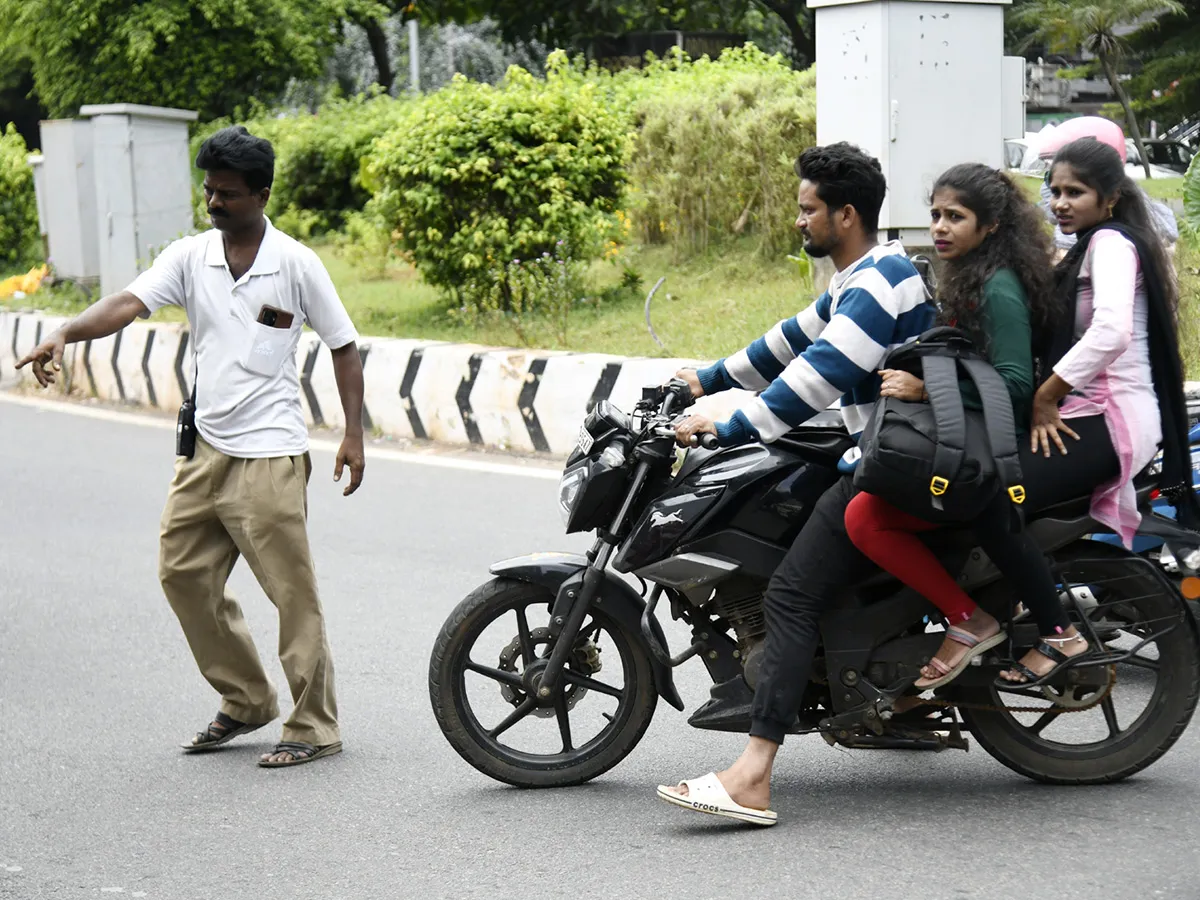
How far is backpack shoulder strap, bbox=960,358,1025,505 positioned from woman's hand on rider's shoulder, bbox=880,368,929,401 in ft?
0.40

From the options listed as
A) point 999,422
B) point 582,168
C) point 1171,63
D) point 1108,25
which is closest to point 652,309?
point 582,168

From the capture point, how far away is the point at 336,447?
10242 millimetres

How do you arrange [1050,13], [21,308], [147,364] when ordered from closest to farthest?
[147,364]
[21,308]
[1050,13]

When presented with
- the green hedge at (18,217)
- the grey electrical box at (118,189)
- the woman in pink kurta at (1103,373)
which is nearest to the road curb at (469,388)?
the grey electrical box at (118,189)

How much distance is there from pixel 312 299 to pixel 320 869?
1.67 meters

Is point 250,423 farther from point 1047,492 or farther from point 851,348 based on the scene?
point 1047,492

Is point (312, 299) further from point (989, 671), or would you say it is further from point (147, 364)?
point (147, 364)

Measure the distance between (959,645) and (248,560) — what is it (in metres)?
2.06

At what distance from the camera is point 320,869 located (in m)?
4.04

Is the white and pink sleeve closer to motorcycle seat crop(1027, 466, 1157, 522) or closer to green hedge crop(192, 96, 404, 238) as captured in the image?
motorcycle seat crop(1027, 466, 1157, 522)

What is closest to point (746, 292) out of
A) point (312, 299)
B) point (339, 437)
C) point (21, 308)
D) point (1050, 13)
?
point (339, 437)

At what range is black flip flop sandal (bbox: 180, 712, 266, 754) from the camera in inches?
199

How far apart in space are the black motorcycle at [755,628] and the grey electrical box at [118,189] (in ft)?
37.3

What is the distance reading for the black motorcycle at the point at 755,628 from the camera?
422 cm
